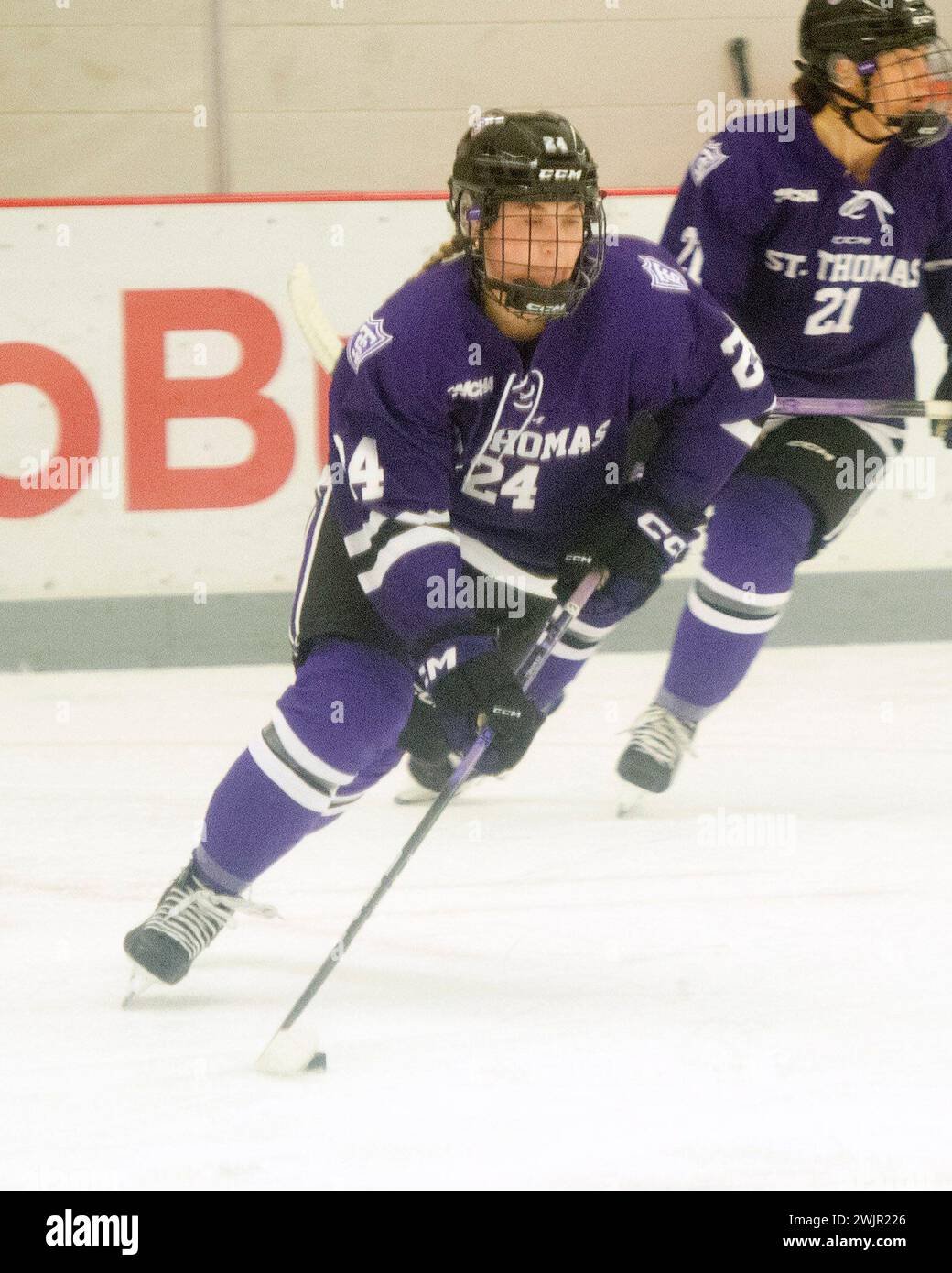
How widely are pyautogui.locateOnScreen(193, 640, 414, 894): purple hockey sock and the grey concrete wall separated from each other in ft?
9.16

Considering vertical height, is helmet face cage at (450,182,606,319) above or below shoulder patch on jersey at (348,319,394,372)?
above

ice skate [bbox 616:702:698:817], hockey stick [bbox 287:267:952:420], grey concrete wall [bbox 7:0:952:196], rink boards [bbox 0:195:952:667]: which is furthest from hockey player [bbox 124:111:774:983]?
grey concrete wall [bbox 7:0:952:196]

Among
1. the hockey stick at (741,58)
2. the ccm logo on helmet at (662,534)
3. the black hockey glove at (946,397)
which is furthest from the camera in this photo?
the hockey stick at (741,58)

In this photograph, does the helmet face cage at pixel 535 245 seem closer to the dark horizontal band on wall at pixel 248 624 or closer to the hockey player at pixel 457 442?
the hockey player at pixel 457 442

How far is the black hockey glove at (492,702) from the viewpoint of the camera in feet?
6.22

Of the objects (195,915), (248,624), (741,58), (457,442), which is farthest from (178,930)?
(741,58)

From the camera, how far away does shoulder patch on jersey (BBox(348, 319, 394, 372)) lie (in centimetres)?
198

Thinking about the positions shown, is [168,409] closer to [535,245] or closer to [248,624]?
[248,624]

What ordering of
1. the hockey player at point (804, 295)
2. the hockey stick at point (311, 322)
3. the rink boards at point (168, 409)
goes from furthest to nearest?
the rink boards at point (168, 409) < the hockey stick at point (311, 322) < the hockey player at point (804, 295)

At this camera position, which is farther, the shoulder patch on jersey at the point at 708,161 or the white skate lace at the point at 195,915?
the shoulder patch on jersey at the point at 708,161

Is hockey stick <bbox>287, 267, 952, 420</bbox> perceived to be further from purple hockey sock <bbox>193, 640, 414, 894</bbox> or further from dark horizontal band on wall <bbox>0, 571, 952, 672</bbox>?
dark horizontal band on wall <bbox>0, 571, 952, 672</bbox>

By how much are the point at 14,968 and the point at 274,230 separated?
2206mm

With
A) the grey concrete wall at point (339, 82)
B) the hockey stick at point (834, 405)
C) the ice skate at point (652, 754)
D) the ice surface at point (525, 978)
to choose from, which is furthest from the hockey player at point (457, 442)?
the grey concrete wall at point (339, 82)

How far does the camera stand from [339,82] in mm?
4738
